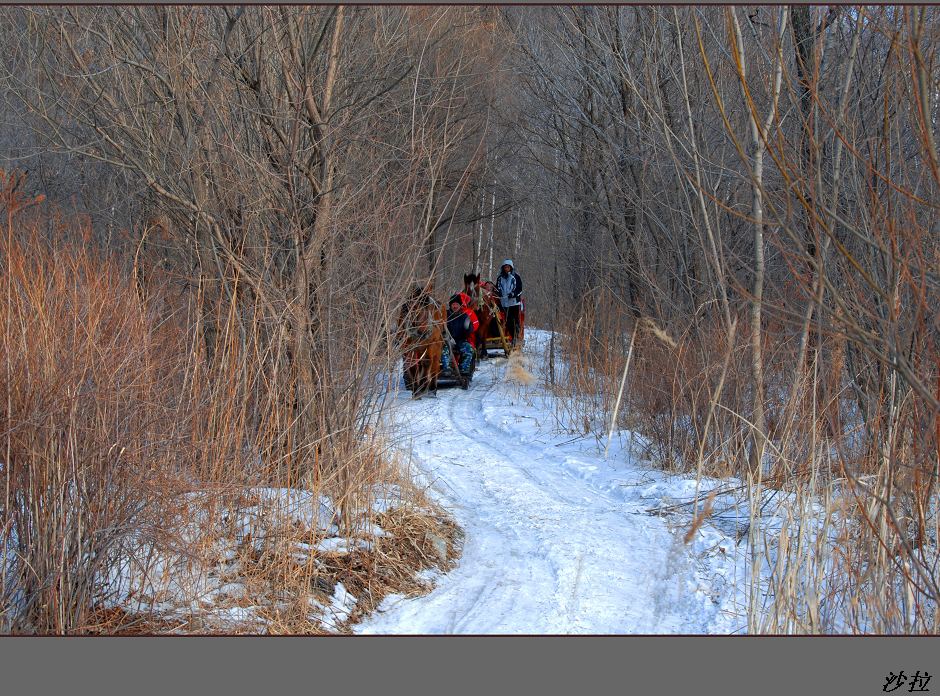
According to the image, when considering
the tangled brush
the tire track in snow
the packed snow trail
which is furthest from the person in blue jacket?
the tire track in snow

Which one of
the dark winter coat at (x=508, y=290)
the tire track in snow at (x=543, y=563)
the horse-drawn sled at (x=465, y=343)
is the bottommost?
the tire track in snow at (x=543, y=563)

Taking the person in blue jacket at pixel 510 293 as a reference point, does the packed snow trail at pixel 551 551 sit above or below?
below

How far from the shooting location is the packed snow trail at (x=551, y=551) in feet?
14.3

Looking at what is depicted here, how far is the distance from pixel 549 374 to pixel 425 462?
17.3ft

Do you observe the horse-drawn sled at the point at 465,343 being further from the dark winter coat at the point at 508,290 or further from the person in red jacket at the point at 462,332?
the dark winter coat at the point at 508,290

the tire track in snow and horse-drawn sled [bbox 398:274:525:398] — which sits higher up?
horse-drawn sled [bbox 398:274:525:398]

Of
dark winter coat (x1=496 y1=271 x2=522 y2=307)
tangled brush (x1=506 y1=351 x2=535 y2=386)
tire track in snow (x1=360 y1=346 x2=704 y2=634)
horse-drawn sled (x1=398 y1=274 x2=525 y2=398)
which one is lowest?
tire track in snow (x1=360 y1=346 x2=704 y2=634)

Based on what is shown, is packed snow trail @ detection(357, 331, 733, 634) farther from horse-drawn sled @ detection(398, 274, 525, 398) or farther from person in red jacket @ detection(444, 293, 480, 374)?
person in red jacket @ detection(444, 293, 480, 374)

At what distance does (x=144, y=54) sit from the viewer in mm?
5785

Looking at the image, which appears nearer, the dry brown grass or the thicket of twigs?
the thicket of twigs

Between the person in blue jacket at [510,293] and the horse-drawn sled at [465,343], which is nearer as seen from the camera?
the horse-drawn sled at [465,343]

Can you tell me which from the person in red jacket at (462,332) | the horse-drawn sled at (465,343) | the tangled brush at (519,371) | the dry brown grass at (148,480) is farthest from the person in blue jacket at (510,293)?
the dry brown grass at (148,480)

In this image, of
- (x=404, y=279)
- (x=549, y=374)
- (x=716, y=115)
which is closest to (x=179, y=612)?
(x=404, y=279)

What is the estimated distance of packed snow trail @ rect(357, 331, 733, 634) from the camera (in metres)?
4.37
